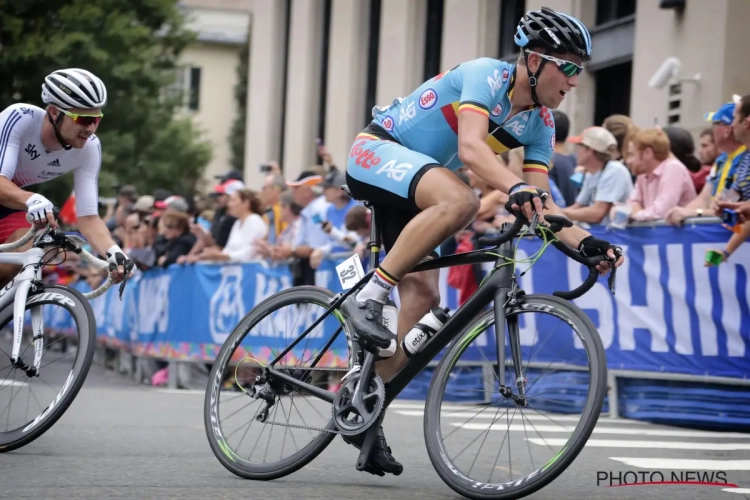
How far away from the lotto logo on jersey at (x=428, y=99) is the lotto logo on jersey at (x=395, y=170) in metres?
0.30

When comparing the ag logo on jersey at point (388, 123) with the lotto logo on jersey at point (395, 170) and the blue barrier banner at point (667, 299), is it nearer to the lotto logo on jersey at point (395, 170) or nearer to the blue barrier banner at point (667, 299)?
the lotto logo on jersey at point (395, 170)

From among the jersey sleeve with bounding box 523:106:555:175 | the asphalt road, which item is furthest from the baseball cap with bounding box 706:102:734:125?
the jersey sleeve with bounding box 523:106:555:175

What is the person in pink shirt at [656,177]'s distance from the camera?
9859mm

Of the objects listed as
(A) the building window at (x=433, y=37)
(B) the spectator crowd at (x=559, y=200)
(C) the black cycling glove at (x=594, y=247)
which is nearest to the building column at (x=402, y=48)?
(A) the building window at (x=433, y=37)

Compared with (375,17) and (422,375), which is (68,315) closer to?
(422,375)

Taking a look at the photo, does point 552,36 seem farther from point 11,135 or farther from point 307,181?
point 307,181

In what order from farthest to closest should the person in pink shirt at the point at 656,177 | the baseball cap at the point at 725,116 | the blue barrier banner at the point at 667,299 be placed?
the person in pink shirt at the point at 656,177
the baseball cap at the point at 725,116
the blue barrier banner at the point at 667,299

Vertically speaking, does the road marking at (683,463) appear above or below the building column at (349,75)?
below

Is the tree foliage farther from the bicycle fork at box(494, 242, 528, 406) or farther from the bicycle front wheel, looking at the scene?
the bicycle fork at box(494, 242, 528, 406)

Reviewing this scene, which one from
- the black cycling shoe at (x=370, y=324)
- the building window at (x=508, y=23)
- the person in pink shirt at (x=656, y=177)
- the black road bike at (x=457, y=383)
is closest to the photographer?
the black road bike at (x=457, y=383)

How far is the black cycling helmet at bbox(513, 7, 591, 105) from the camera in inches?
202

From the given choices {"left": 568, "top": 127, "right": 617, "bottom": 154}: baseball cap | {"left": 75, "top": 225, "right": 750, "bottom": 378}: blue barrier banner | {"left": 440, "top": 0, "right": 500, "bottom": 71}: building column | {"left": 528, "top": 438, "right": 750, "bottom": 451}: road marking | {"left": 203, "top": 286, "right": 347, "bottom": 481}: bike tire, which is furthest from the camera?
{"left": 440, "top": 0, "right": 500, "bottom": 71}: building column

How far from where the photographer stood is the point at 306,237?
12.8 meters

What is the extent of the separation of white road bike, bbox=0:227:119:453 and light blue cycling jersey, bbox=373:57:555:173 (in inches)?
77.0
